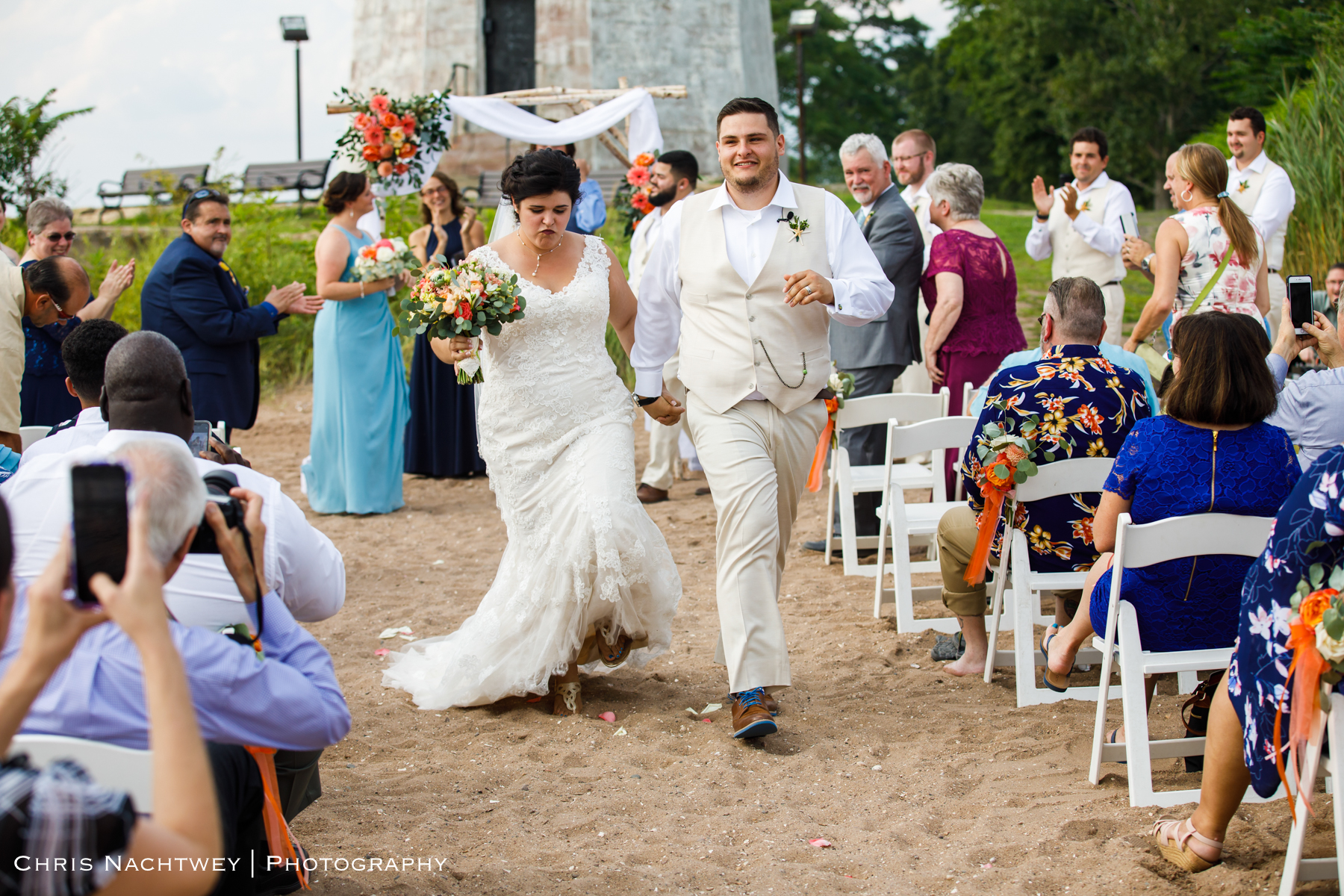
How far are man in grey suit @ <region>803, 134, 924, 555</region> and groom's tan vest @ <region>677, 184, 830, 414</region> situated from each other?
1976 millimetres

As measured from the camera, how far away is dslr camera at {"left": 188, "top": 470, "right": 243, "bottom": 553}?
232 centimetres

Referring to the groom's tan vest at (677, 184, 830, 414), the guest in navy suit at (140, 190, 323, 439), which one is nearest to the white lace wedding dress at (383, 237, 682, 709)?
the groom's tan vest at (677, 184, 830, 414)

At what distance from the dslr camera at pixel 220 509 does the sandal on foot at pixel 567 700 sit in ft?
8.02

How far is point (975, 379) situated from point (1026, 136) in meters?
28.0

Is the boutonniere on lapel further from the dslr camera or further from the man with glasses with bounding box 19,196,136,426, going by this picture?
the man with glasses with bounding box 19,196,136,426

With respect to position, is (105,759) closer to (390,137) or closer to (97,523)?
(97,523)

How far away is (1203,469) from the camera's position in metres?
3.46

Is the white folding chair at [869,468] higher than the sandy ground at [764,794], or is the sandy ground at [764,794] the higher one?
the white folding chair at [869,468]

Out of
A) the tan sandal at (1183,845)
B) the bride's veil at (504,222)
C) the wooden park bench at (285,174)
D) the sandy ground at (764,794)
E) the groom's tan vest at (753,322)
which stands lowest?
the sandy ground at (764,794)

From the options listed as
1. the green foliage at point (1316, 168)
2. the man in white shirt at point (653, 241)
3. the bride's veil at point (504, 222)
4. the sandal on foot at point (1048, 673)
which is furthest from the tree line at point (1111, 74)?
the sandal on foot at point (1048, 673)

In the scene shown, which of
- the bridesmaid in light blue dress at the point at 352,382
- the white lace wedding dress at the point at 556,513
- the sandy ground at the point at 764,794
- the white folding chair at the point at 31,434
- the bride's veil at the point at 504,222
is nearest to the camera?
the sandy ground at the point at 764,794

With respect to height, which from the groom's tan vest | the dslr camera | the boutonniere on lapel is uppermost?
the boutonniere on lapel

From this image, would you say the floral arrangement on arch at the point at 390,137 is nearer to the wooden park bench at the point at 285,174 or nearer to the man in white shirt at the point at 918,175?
the man in white shirt at the point at 918,175

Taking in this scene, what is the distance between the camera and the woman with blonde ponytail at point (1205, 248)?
19.0 feet
